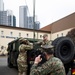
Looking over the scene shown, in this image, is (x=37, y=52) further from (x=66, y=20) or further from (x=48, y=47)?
(x=66, y=20)

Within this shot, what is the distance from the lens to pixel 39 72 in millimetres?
4707

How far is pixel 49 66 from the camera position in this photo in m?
4.62

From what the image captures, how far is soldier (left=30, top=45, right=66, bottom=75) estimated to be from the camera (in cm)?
459

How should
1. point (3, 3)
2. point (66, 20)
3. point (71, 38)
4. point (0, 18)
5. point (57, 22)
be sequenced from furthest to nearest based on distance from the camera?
point (57, 22) < point (66, 20) < point (0, 18) < point (3, 3) < point (71, 38)

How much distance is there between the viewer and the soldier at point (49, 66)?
4.59 metres

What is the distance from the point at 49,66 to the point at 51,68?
49mm

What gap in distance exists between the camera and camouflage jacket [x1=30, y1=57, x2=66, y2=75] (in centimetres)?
461

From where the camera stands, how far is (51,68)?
15.2 feet

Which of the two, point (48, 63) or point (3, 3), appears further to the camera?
point (3, 3)

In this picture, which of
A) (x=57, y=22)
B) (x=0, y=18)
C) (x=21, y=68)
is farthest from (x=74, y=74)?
(x=57, y=22)

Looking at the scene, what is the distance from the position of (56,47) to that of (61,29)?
66650 mm

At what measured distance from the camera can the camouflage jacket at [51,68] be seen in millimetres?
4605

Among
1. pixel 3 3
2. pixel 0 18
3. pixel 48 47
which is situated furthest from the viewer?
pixel 0 18

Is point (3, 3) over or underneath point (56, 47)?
over
